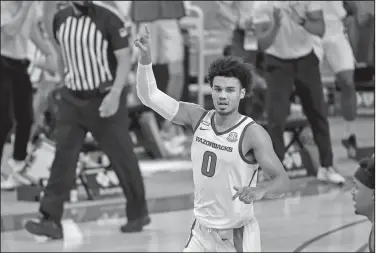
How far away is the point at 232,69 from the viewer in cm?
378

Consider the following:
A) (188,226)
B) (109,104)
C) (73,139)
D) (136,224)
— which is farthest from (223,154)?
(188,226)

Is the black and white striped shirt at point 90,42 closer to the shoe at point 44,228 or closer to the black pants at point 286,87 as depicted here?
the shoe at point 44,228

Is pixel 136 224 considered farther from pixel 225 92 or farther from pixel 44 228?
pixel 225 92

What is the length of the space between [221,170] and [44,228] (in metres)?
3.55

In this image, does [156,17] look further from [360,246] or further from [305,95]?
[360,246]

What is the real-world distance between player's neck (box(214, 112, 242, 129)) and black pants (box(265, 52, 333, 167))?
→ 4890 mm

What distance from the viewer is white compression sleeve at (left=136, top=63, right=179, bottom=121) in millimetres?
3914

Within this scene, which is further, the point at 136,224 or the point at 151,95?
the point at 136,224

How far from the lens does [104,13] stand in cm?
717

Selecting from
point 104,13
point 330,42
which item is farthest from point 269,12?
point 104,13

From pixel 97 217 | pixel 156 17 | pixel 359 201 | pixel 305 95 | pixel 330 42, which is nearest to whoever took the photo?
pixel 359 201

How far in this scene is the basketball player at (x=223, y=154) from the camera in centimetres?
378

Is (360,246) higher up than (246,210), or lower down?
lower down

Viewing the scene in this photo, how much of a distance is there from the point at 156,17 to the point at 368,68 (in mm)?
3404
